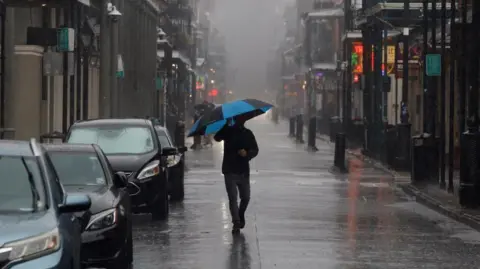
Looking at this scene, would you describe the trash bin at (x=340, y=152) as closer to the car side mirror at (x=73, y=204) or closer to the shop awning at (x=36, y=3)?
the shop awning at (x=36, y=3)

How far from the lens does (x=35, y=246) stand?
27.2 ft

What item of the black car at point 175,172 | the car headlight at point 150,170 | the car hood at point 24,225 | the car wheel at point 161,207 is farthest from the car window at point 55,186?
the black car at point 175,172

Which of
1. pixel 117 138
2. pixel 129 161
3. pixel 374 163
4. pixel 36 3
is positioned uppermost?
pixel 36 3

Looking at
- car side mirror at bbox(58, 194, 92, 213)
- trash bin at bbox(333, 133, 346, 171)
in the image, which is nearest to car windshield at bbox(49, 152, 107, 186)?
car side mirror at bbox(58, 194, 92, 213)

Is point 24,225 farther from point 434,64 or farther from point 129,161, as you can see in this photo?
point 434,64

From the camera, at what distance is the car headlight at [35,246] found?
8141 mm

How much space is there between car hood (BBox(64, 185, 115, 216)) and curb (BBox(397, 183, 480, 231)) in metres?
7.31

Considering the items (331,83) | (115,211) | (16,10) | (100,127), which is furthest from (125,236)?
(331,83)

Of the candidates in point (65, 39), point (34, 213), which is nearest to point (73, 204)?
point (34, 213)

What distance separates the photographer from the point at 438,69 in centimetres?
2658

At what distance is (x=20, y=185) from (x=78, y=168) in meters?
5.21

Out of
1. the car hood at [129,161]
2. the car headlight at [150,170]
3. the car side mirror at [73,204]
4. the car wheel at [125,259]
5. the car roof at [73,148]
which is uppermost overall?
the car roof at [73,148]

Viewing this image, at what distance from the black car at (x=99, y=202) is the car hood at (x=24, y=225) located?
3380 mm

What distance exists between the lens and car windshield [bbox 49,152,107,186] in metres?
14.4
